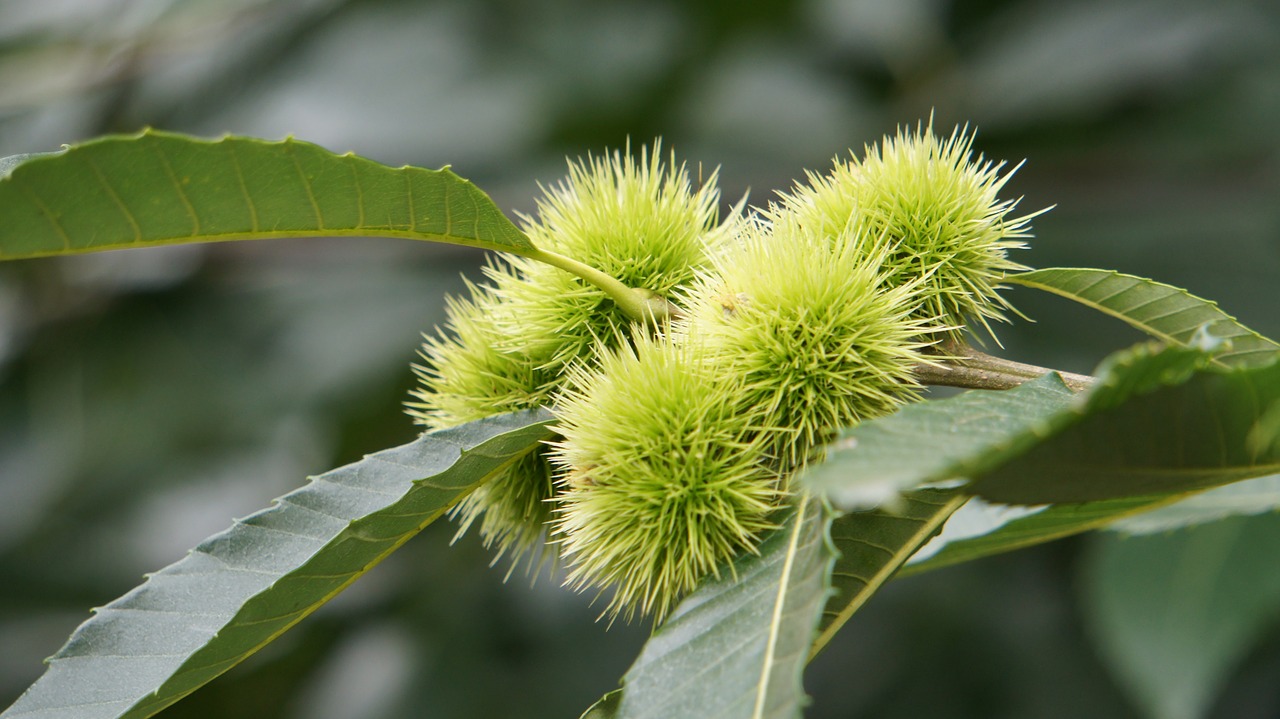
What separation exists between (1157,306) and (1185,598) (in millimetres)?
1135

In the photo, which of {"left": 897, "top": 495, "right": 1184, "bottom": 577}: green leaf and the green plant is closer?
the green plant

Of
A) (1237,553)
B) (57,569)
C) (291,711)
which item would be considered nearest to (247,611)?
(1237,553)

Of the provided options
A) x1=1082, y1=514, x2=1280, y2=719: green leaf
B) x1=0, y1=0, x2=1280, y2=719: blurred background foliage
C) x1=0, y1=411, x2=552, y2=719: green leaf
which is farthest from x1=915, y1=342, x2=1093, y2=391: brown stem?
x1=0, y1=0, x2=1280, y2=719: blurred background foliage

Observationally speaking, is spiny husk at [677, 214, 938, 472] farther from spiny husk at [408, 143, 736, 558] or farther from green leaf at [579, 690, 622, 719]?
green leaf at [579, 690, 622, 719]

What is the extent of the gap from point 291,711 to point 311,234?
2.68 metres

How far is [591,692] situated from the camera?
2.75 meters

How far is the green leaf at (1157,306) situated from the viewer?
89cm

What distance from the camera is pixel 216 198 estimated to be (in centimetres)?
72

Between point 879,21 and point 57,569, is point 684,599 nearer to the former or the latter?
point 879,21

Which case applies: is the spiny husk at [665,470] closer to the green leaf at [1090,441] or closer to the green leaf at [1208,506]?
the green leaf at [1090,441]

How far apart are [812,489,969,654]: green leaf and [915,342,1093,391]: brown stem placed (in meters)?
0.12

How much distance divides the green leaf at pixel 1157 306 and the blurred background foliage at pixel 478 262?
1595 millimetres

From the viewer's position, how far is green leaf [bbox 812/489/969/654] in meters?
0.82

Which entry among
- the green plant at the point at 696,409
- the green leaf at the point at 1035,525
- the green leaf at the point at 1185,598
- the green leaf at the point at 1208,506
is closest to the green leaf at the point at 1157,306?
the green plant at the point at 696,409
